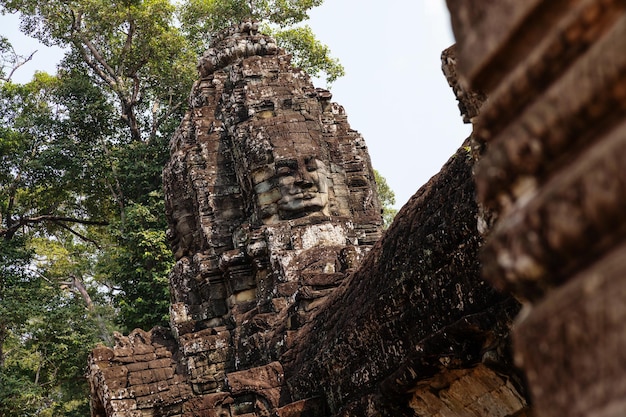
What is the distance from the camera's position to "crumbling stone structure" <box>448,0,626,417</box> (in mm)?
1620

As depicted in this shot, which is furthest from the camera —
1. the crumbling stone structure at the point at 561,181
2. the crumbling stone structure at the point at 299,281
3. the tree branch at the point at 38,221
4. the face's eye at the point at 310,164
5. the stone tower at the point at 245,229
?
the tree branch at the point at 38,221

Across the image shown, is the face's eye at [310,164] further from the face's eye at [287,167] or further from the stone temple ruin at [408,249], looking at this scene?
the face's eye at [287,167]

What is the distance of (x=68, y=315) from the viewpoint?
844 inches

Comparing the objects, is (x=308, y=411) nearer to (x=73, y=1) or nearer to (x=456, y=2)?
(x=456, y=2)

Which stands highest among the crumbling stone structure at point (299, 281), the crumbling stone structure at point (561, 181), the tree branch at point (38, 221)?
the tree branch at point (38, 221)

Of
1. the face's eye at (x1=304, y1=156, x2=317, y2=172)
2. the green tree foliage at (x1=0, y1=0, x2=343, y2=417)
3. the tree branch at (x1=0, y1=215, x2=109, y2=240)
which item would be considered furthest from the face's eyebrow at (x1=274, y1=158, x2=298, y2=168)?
the tree branch at (x1=0, y1=215, x2=109, y2=240)

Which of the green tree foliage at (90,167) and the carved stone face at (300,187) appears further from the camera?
the green tree foliage at (90,167)

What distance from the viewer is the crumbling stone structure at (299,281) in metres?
6.50

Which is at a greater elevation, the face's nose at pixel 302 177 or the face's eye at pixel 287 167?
the face's eye at pixel 287 167

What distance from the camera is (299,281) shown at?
12.2m

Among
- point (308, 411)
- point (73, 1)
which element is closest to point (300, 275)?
point (308, 411)

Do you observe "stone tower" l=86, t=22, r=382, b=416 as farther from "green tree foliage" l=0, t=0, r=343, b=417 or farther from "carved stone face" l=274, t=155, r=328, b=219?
"green tree foliage" l=0, t=0, r=343, b=417

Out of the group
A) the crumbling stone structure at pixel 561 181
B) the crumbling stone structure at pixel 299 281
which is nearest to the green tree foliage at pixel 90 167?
the crumbling stone structure at pixel 299 281

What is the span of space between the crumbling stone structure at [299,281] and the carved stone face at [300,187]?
0.07ft
